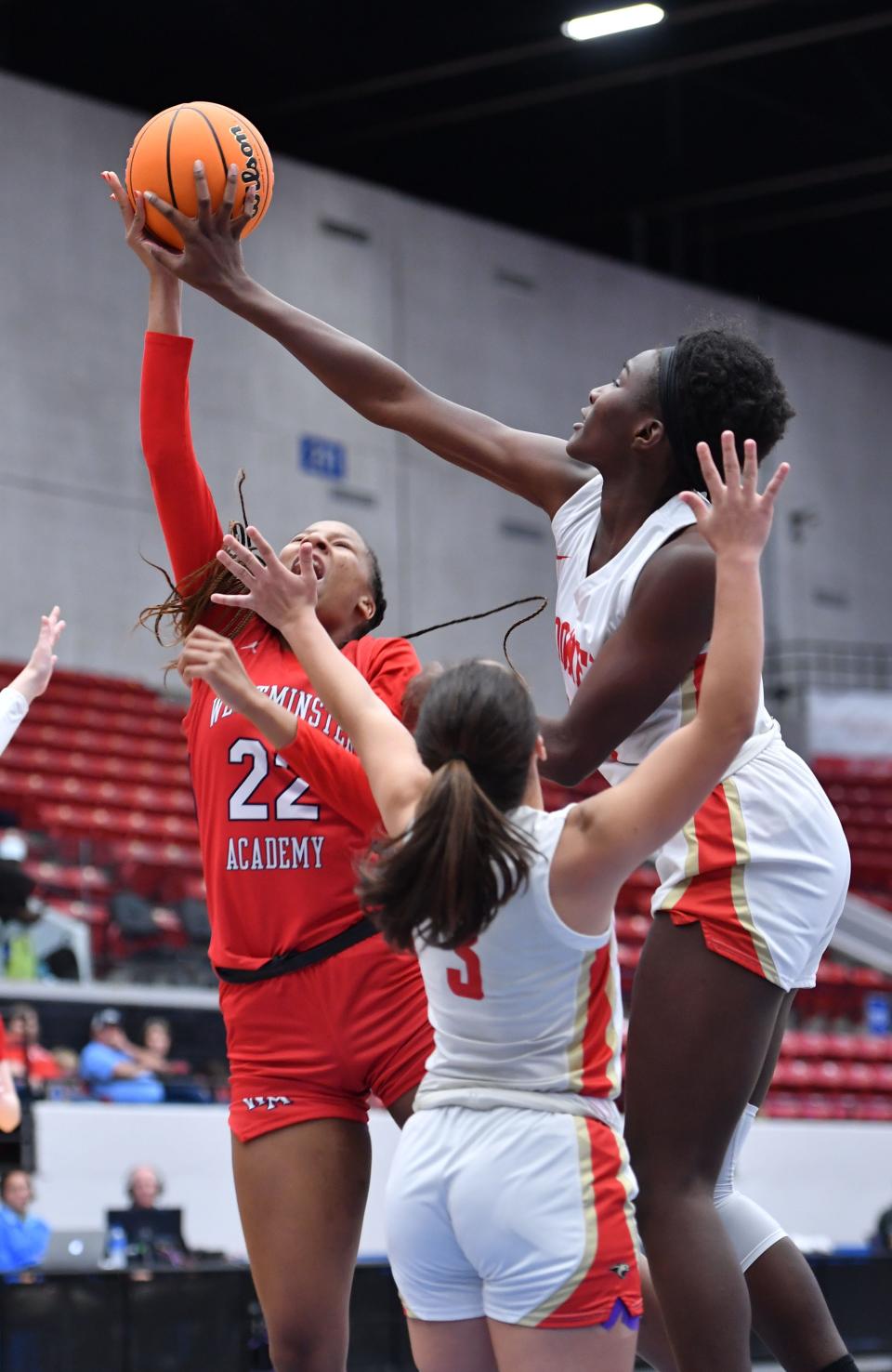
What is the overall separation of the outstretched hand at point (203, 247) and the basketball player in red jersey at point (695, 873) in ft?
2.49

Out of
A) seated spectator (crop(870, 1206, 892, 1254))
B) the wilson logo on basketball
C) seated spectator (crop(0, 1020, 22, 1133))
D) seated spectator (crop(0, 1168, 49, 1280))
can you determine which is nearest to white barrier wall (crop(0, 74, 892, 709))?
seated spectator (crop(870, 1206, 892, 1254))

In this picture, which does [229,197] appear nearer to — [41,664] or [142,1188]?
[41,664]

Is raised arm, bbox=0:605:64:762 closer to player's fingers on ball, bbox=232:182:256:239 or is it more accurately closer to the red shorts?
player's fingers on ball, bbox=232:182:256:239

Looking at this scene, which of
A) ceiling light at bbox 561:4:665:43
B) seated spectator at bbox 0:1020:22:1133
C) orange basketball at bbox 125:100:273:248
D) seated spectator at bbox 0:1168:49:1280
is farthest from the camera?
ceiling light at bbox 561:4:665:43

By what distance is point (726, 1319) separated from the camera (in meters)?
2.74

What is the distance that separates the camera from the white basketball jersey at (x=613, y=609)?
298 cm

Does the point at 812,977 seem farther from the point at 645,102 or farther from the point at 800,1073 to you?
the point at 645,102

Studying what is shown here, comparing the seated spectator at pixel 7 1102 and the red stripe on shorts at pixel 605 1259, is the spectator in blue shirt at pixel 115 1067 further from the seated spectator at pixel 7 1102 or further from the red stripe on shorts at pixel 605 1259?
the red stripe on shorts at pixel 605 1259

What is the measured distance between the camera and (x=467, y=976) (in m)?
2.48

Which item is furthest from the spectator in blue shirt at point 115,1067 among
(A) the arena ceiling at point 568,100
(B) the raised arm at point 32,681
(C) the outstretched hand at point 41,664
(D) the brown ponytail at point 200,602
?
(A) the arena ceiling at point 568,100

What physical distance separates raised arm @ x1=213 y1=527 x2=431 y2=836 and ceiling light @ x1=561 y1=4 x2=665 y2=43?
12232mm

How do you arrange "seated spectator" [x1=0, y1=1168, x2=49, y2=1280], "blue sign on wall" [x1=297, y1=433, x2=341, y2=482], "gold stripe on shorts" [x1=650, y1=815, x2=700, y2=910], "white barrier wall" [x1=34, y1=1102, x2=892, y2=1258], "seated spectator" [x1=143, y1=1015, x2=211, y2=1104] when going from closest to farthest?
"gold stripe on shorts" [x1=650, y1=815, x2=700, y2=910] → "seated spectator" [x1=0, y1=1168, x2=49, y2=1280] → "white barrier wall" [x1=34, y1=1102, x2=892, y2=1258] → "seated spectator" [x1=143, y1=1015, x2=211, y2=1104] → "blue sign on wall" [x1=297, y1=433, x2=341, y2=482]

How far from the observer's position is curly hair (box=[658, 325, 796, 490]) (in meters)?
2.99

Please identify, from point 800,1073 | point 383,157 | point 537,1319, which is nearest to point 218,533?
point 537,1319
